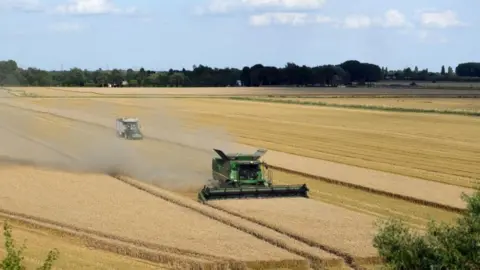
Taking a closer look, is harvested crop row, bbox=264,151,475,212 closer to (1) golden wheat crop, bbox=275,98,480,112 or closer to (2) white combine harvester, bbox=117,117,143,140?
(2) white combine harvester, bbox=117,117,143,140

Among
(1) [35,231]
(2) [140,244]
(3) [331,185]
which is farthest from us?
(3) [331,185]

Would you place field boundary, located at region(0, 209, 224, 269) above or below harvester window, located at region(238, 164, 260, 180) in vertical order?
below

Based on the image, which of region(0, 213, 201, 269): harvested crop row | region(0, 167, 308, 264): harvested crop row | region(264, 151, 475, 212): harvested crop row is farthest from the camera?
region(264, 151, 475, 212): harvested crop row

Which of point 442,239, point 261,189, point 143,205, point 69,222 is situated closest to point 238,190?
point 261,189

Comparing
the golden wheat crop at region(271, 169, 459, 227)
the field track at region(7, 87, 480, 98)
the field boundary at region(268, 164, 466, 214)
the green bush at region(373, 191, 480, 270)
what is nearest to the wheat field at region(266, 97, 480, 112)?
the field track at region(7, 87, 480, 98)

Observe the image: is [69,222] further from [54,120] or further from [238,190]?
[54,120]

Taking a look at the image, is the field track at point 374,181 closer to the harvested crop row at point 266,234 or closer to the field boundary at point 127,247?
the harvested crop row at point 266,234

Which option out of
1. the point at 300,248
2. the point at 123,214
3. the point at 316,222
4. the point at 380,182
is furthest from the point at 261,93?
the point at 300,248
